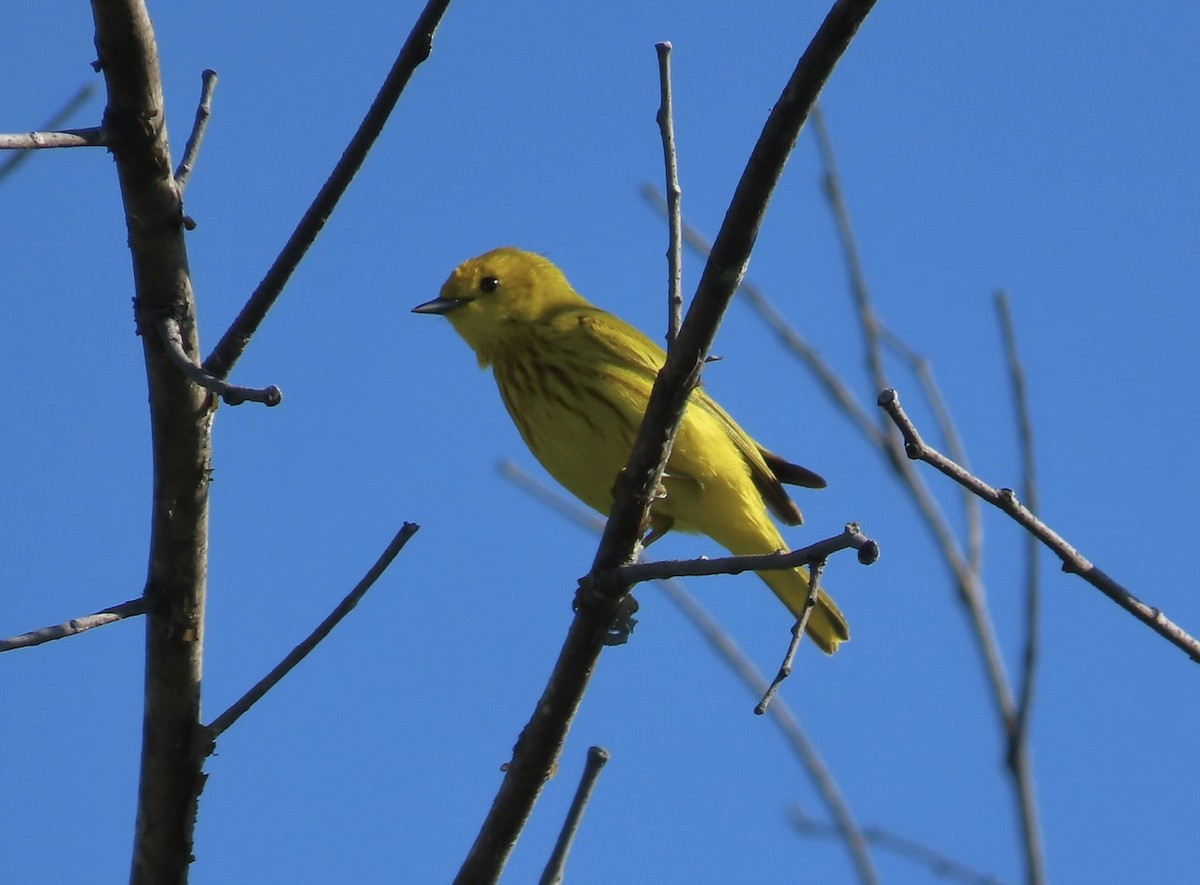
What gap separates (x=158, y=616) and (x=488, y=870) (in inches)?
32.4

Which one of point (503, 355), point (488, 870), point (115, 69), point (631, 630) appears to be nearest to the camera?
point (115, 69)

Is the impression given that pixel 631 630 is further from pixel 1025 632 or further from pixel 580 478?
pixel 580 478

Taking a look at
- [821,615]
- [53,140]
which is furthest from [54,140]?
[821,615]

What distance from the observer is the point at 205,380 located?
222 cm

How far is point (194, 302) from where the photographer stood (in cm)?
267

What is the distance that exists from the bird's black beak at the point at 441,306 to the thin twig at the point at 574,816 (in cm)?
354

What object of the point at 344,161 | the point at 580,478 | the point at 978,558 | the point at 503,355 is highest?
the point at 503,355

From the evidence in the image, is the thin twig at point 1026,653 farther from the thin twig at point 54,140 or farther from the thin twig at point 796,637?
the thin twig at point 54,140

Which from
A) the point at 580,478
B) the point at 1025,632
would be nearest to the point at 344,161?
the point at 1025,632

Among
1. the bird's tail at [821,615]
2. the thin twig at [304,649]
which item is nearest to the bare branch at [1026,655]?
the thin twig at [304,649]

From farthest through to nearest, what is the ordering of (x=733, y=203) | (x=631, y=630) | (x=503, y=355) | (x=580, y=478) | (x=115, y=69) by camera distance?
(x=503, y=355) → (x=580, y=478) → (x=631, y=630) → (x=733, y=203) → (x=115, y=69)

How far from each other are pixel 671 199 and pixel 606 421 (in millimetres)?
1898

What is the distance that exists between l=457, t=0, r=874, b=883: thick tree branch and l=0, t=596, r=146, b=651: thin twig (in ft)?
2.72

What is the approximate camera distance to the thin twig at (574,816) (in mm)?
2746
